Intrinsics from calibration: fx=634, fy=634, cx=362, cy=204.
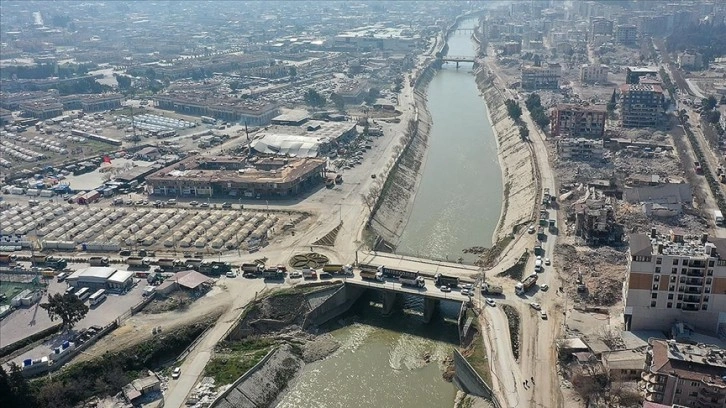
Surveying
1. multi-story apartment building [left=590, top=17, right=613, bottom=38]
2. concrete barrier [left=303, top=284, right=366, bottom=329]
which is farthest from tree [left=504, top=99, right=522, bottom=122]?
multi-story apartment building [left=590, top=17, right=613, bottom=38]

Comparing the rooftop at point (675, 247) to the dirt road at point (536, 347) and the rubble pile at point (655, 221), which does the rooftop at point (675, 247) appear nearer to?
the dirt road at point (536, 347)

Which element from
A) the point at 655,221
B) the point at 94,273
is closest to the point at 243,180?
the point at 94,273

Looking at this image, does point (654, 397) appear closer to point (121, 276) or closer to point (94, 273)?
point (121, 276)

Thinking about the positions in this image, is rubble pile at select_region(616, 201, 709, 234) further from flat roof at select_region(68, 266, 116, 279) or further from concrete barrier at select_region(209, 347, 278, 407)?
flat roof at select_region(68, 266, 116, 279)

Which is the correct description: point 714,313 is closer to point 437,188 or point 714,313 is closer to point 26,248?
point 437,188

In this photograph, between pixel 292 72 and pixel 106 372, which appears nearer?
pixel 106 372

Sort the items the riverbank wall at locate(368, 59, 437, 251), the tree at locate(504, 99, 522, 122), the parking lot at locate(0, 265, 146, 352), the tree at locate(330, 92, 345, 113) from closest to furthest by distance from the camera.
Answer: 1. the parking lot at locate(0, 265, 146, 352)
2. the riverbank wall at locate(368, 59, 437, 251)
3. the tree at locate(504, 99, 522, 122)
4. the tree at locate(330, 92, 345, 113)

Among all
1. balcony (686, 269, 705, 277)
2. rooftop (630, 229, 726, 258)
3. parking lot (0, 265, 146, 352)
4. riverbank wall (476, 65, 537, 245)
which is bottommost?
riverbank wall (476, 65, 537, 245)
